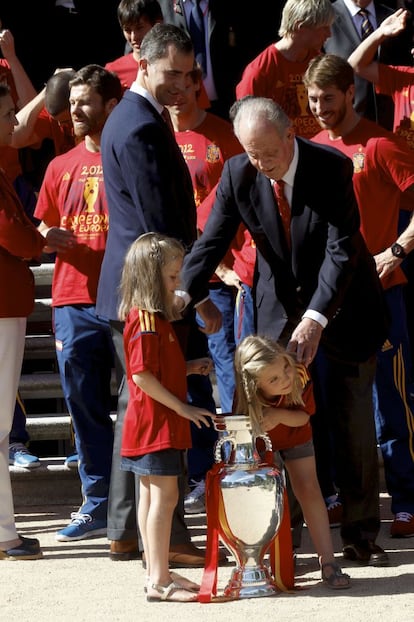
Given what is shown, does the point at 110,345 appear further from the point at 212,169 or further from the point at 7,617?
the point at 7,617

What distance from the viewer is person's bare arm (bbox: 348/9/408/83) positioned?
6.89 meters

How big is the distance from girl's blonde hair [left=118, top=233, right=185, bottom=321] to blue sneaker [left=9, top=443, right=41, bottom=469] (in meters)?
2.05

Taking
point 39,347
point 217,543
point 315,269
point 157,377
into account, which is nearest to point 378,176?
point 315,269

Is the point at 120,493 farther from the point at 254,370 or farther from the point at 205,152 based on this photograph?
the point at 205,152

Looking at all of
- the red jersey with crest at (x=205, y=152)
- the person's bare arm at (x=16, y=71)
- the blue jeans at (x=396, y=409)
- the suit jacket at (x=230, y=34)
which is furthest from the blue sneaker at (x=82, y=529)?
the suit jacket at (x=230, y=34)

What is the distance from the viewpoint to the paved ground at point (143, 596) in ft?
16.2

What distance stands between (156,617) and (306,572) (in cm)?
86

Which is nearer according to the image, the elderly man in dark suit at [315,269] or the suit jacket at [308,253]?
the elderly man in dark suit at [315,269]

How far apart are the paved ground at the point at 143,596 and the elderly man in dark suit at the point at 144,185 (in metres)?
0.22

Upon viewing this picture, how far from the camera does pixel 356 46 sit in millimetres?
7387

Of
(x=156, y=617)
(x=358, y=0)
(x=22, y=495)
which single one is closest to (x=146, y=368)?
(x=156, y=617)

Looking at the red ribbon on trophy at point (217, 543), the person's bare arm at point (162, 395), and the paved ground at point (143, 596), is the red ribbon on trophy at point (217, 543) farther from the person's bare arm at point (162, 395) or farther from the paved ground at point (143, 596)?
the person's bare arm at point (162, 395)

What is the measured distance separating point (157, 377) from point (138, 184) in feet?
2.73

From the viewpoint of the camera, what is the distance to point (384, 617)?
15.8 feet
